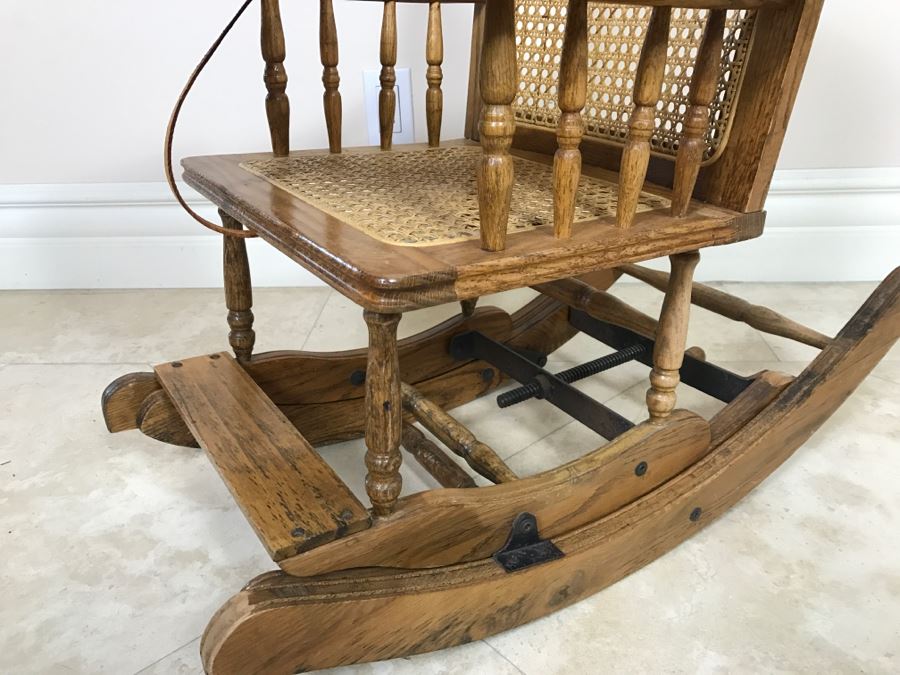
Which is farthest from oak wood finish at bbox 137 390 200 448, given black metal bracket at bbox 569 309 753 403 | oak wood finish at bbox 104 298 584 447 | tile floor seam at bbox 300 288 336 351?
black metal bracket at bbox 569 309 753 403

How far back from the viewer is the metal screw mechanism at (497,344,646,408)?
100cm

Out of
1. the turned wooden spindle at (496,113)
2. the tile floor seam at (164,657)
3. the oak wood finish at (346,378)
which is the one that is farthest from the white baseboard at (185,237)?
the turned wooden spindle at (496,113)

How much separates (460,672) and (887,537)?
1.93 feet

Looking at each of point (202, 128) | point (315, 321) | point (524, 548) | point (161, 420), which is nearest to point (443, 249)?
point (524, 548)

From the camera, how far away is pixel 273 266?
169 centimetres

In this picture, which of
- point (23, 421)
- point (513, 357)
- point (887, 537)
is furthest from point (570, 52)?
point (23, 421)

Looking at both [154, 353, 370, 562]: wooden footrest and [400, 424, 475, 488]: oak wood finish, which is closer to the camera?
[154, 353, 370, 562]: wooden footrest

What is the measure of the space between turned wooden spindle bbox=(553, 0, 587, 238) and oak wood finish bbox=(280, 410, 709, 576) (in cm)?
28

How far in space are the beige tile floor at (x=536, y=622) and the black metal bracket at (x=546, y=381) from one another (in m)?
0.10

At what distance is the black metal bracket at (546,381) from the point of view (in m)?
0.94

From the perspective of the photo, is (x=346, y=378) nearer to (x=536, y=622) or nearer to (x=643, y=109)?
(x=536, y=622)

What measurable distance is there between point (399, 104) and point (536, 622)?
3.61 feet

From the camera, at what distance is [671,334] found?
833 millimetres

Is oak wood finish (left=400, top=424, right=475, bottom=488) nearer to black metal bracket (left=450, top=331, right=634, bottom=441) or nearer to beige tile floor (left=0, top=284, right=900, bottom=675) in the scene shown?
beige tile floor (left=0, top=284, right=900, bottom=675)
